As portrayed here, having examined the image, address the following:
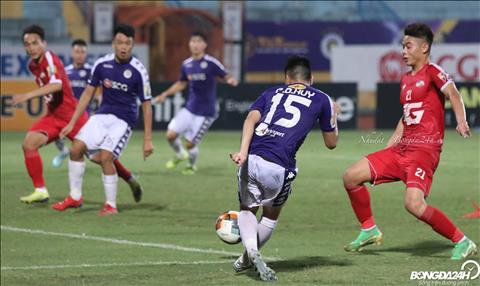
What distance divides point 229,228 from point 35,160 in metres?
6.84

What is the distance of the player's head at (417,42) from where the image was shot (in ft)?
38.1

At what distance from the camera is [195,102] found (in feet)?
74.0

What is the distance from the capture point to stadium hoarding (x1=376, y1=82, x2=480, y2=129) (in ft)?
106

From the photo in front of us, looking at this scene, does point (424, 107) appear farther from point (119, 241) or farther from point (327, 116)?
point (119, 241)

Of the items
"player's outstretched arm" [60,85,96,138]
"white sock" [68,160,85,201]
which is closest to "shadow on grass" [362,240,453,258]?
"player's outstretched arm" [60,85,96,138]

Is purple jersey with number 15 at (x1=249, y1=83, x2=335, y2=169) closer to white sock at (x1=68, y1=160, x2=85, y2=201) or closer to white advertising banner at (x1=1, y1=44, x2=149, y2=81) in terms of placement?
white sock at (x1=68, y1=160, x2=85, y2=201)

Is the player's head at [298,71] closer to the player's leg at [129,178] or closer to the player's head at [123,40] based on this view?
the player's head at [123,40]

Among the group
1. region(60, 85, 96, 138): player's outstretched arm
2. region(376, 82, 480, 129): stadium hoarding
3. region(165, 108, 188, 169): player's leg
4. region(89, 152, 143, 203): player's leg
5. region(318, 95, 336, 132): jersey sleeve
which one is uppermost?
region(318, 95, 336, 132): jersey sleeve

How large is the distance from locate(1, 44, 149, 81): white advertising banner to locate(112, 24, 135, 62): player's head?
16.5 m

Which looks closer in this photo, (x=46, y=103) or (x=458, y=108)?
(x=458, y=108)

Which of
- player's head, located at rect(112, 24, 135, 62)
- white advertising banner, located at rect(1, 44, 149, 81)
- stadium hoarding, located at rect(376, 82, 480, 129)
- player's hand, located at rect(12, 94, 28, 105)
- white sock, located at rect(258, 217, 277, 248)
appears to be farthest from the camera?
stadium hoarding, located at rect(376, 82, 480, 129)

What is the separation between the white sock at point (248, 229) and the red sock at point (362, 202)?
163 cm

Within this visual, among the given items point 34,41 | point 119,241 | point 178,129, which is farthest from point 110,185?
point 178,129

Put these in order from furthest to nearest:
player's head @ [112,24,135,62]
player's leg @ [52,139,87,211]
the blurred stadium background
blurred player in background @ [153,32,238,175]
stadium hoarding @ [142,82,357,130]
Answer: stadium hoarding @ [142,82,357,130] < blurred player in background @ [153,32,238,175] < player's leg @ [52,139,87,211] < player's head @ [112,24,135,62] < the blurred stadium background
